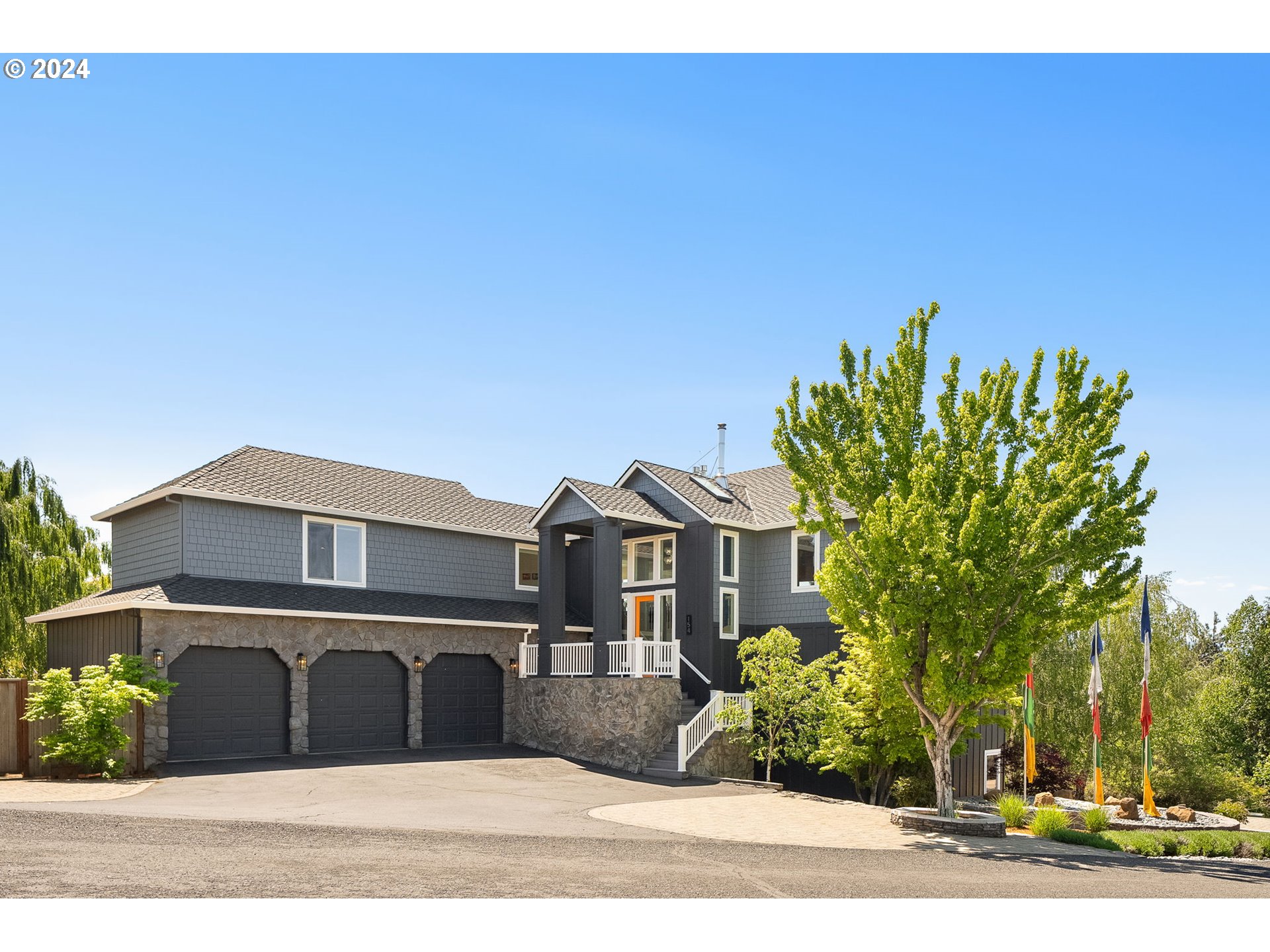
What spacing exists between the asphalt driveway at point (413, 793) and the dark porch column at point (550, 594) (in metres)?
2.47

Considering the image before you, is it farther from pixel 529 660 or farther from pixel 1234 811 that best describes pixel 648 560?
pixel 1234 811

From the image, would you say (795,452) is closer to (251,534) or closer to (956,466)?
(956,466)

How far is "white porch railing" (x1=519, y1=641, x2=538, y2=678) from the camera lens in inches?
961

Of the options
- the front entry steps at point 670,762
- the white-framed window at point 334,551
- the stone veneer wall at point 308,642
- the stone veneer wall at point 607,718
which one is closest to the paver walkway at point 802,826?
the front entry steps at point 670,762

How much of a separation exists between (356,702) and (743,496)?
422 inches

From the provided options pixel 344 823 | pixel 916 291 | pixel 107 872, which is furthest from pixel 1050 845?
pixel 107 872

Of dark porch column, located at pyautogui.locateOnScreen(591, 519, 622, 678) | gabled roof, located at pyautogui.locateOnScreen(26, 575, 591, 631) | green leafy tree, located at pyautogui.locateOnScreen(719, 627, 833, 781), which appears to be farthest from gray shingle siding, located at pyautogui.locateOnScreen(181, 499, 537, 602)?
green leafy tree, located at pyautogui.locateOnScreen(719, 627, 833, 781)

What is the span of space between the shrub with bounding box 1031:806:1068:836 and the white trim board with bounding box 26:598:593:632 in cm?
1260

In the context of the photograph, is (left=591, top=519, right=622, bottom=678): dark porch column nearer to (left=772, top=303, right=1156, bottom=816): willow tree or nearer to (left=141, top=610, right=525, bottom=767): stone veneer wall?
(left=141, top=610, right=525, bottom=767): stone veneer wall

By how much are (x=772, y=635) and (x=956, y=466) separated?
708 cm

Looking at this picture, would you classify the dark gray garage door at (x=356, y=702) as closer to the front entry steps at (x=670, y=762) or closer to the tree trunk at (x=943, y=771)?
the front entry steps at (x=670, y=762)

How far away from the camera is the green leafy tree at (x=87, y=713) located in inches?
679

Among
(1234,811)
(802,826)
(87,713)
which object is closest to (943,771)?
(802,826)

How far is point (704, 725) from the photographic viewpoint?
69.0ft
